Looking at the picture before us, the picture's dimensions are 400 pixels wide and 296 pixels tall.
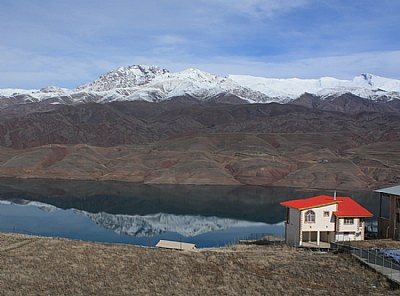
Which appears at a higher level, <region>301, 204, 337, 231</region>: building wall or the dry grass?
<region>301, 204, 337, 231</region>: building wall

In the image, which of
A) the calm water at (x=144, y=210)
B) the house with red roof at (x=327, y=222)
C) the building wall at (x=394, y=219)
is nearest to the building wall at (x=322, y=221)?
the house with red roof at (x=327, y=222)

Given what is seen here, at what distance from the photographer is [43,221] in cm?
6888

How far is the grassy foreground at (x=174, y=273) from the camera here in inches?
960

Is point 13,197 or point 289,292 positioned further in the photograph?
point 13,197

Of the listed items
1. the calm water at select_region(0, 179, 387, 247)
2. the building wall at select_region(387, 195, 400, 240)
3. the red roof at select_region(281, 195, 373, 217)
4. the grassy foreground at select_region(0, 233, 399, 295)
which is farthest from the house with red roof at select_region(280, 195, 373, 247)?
the calm water at select_region(0, 179, 387, 247)

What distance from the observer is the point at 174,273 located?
90.4ft

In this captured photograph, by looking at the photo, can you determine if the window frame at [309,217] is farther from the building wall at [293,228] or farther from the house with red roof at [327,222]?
the building wall at [293,228]

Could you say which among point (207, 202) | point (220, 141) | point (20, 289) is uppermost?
point (220, 141)

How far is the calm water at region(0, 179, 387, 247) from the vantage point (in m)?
60.2

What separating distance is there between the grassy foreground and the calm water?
68.1 ft

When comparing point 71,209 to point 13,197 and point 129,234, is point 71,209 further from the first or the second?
point 129,234

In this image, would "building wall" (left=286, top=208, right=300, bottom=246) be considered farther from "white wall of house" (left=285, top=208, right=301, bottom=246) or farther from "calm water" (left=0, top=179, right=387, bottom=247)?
"calm water" (left=0, top=179, right=387, bottom=247)

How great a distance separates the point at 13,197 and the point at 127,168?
114 ft

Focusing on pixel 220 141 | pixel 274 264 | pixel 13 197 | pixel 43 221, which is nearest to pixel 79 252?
pixel 274 264
